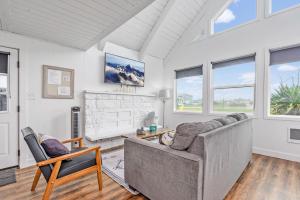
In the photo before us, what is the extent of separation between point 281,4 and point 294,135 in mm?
2726

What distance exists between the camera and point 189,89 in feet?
15.8

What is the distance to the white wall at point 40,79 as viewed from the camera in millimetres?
2633

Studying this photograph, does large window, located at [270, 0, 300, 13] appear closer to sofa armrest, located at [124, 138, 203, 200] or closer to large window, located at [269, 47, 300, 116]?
large window, located at [269, 47, 300, 116]

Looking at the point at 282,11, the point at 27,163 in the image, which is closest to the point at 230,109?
the point at 282,11

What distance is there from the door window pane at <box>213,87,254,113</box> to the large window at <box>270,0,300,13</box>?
1731mm

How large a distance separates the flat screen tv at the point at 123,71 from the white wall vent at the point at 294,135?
3.53m

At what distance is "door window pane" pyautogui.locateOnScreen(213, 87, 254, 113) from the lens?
3.59 m

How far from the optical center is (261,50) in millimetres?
3301

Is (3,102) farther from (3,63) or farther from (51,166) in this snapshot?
(51,166)

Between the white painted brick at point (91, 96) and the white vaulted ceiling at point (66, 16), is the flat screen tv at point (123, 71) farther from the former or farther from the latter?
the white vaulted ceiling at point (66, 16)

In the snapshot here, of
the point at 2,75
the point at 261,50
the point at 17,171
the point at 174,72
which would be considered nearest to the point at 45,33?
the point at 2,75

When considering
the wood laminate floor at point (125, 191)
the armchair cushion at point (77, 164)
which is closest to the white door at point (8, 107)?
the wood laminate floor at point (125, 191)

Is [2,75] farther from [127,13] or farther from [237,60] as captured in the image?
[237,60]

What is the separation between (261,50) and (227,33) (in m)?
0.93
